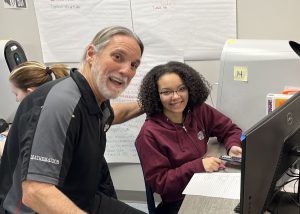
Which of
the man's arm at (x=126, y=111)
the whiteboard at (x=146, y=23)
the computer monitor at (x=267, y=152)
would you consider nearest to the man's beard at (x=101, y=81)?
the man's arm at (x=126, y=111)

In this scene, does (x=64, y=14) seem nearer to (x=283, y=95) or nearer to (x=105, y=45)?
(x=105, y=45)

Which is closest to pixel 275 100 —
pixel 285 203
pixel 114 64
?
pixel 285 203

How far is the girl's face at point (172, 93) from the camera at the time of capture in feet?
5.72

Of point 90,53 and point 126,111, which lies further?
point 126,111

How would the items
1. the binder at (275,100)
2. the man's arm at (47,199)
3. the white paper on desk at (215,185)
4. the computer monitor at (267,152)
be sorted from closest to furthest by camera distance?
the computer monitor at (267,152), the man's arm at (47,199), the white paper on desk at (215,185), the binder at (275,100)

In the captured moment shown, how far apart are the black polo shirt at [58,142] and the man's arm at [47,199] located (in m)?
0.02

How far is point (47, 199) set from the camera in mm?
1143

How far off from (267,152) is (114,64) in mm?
701

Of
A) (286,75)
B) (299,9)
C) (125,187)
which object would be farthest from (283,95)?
(125,187)

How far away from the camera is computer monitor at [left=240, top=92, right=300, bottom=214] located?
82cm

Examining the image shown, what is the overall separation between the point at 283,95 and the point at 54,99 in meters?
0.99

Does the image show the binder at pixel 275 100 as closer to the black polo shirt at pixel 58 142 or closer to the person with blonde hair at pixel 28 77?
the black polo shirt at pixel 58 142

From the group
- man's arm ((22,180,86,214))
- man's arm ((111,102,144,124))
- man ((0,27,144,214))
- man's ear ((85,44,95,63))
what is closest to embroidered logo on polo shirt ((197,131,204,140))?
man's arm ((111,102,144,124))

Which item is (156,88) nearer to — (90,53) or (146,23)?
(90,53)
